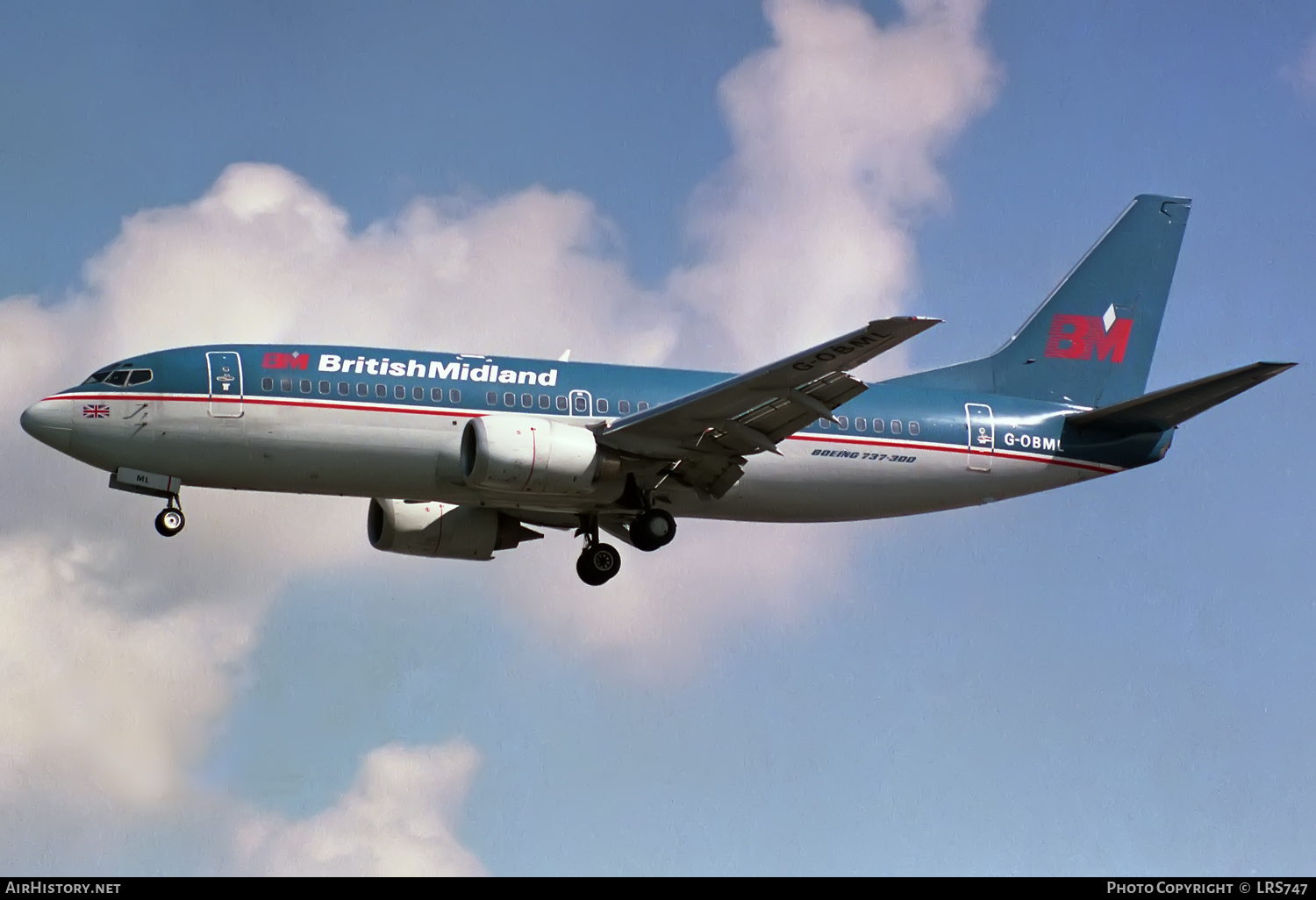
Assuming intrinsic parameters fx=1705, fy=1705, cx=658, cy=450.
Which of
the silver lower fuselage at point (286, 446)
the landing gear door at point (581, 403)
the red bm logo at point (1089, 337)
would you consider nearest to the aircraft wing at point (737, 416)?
the landing gear door at point (581, 403)

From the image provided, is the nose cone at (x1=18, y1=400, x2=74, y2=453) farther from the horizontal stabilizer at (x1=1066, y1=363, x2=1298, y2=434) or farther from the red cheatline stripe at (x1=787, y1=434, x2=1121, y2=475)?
the horizontal stabilizer at (x1=1066, y1=363, x2=1298, y2=434)

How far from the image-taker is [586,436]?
113ft

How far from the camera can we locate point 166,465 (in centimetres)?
3378

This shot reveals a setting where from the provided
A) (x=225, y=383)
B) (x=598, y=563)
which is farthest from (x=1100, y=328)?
(x=225, y=383)

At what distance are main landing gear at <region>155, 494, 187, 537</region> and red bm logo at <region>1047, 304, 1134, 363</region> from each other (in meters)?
21.2

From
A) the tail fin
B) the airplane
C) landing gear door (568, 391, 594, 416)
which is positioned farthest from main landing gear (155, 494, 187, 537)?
the tail fin

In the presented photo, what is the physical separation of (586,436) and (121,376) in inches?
371

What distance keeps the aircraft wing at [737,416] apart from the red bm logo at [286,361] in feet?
20.2

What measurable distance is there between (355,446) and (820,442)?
33.2 feet

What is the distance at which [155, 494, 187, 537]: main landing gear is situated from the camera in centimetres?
3422

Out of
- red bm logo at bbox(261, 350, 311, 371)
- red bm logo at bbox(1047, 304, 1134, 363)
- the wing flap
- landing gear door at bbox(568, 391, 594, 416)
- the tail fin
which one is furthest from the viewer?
red bm logo at bbox(1047, 304, 1134, 363)

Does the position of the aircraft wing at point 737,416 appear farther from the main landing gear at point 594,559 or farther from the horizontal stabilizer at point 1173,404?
the horizontal stabilizer at point 1173,404
